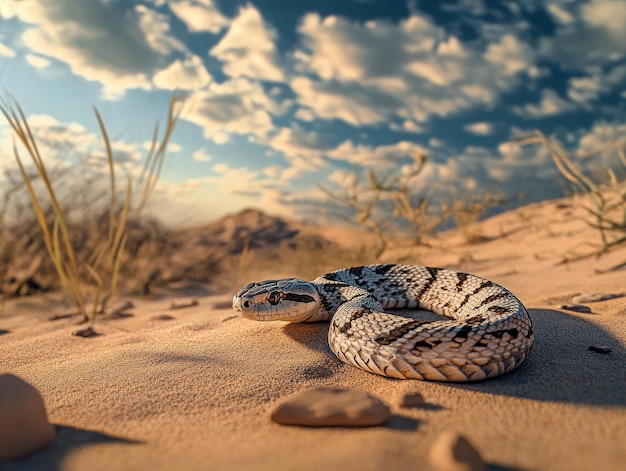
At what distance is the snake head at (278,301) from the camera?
387 centimetres

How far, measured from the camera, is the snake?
3037 millimetres

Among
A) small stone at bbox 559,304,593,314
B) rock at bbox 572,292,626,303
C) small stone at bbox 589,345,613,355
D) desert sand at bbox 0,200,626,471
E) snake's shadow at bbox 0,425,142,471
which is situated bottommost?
snake's shadow at bbox 0,425,142,471

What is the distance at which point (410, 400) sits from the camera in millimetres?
2609

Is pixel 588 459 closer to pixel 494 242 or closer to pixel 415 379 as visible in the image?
pixel 415 379

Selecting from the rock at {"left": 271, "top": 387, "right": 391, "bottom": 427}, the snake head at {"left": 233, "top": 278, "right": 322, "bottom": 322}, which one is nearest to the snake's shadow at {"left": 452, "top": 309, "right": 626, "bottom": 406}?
the rock at {"left": 271, "top": 387, "right": 391, "bottom": 427}

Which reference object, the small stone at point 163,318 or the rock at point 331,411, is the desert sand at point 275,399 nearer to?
the rock at point 331,411

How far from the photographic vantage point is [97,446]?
7.28 ft

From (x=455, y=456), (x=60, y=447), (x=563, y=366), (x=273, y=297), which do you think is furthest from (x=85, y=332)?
(x=563, y=366)

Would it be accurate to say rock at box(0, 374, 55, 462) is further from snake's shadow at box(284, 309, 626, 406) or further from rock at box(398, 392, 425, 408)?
snake's shadow at box(284, 309, 626, 406)

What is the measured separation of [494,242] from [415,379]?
10.5m

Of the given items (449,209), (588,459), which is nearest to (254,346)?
(588,459)

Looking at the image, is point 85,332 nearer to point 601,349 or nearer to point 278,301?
point 278,301

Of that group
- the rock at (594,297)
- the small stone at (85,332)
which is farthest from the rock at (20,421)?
the rock at (594,297)

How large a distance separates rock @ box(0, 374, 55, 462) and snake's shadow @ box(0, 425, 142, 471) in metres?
0.04
